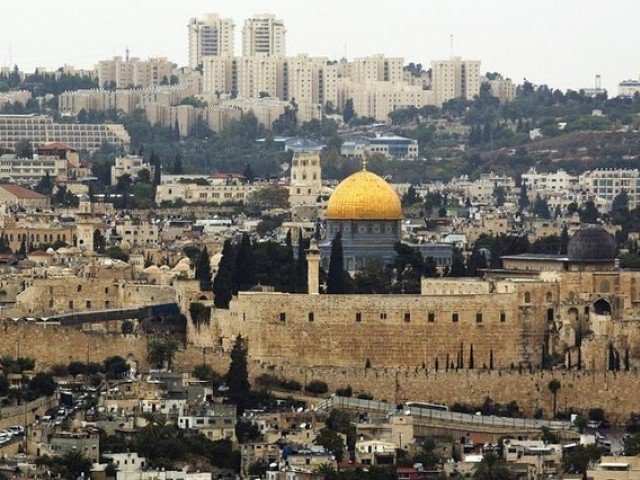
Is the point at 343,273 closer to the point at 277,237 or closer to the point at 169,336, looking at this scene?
the point at 169,336

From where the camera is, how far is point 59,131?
170 metres

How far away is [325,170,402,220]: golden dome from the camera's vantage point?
9806 centimetres

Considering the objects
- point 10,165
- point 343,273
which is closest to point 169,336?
point 343,273

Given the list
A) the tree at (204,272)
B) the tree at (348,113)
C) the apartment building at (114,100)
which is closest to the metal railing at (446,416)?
the tree at (204,272)

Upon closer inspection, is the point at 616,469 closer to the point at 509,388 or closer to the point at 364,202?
the point at 509,388

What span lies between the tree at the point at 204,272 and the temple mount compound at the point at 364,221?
3.69 m

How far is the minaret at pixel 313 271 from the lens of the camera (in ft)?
287

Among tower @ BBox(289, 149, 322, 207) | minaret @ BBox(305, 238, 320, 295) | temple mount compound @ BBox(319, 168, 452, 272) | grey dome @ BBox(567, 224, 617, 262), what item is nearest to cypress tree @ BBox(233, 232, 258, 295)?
minaret @ BBox(305, 238, 320, 295)

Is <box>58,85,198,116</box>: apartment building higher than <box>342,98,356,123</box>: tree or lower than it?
higher

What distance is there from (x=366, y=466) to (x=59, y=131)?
99.6 meters

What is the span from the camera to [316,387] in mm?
81875

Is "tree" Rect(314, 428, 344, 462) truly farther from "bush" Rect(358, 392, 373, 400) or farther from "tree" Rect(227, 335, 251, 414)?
"bush" Rect(358, 392, 373, 400)

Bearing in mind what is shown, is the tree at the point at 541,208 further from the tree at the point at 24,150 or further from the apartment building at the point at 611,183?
the tree at the point at 24,150

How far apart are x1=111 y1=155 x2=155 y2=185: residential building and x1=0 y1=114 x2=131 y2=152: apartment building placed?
25672 mm
